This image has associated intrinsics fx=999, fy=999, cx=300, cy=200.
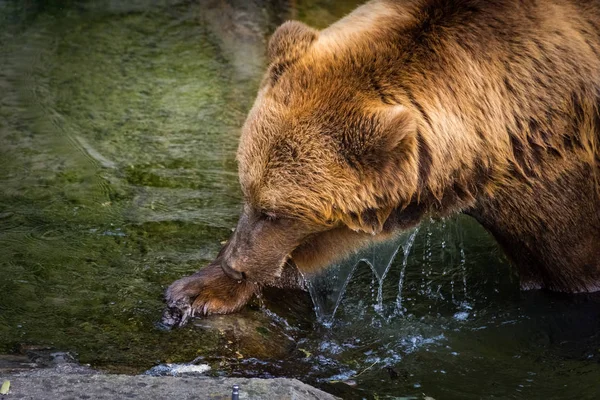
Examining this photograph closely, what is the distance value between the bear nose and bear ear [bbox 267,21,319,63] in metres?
1.08

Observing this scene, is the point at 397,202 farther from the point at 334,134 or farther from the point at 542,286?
the point at 542,286

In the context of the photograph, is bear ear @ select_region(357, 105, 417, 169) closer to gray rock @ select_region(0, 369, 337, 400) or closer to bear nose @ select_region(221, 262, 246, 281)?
bear nose @ select_region(221, 262, 246, 281)

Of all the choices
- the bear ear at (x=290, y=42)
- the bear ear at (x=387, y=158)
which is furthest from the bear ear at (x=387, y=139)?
the bear ear at (x=290, y=42)

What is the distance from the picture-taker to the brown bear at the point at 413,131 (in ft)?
15.2

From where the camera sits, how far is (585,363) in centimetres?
516

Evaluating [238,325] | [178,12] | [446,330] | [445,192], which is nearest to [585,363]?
[446,330]

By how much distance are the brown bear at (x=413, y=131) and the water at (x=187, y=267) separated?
0.37 metres

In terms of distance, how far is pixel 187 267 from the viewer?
5.75 metres

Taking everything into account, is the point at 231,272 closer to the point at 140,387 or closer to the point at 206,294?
the point at 206,294

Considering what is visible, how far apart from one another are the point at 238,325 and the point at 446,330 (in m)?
1.15

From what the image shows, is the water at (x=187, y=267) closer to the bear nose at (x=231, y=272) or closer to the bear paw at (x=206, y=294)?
the bear paw at (x=206, y=294)

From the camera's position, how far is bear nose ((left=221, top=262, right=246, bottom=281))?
5133 mm

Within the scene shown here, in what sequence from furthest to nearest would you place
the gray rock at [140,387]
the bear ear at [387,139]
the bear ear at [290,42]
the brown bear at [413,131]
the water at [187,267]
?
the bear ear at [290,42] → the water at [187,267] → the brown bear at [413,131] → the bear ear at [387,139] → the gray rock at [140,387]

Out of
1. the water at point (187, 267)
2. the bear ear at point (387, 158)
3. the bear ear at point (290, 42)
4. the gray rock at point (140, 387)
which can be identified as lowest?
the water at point (187, 267)
